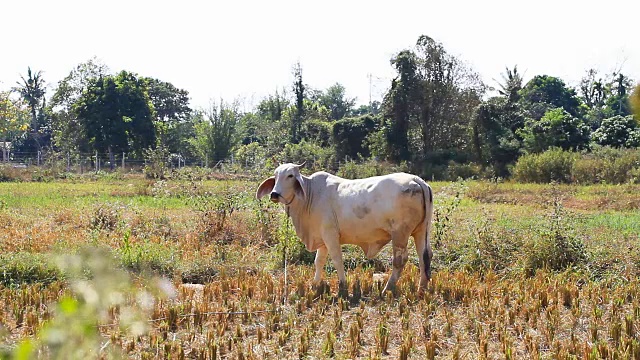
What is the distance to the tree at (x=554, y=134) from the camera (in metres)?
25.3

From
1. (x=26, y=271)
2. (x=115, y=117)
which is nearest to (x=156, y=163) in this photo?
(x=115, y=117)

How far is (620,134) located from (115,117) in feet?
78.4

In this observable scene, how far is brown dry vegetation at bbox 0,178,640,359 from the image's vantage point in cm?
465

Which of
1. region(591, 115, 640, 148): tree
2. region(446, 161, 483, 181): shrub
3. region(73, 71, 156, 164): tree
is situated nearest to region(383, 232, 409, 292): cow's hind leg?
region(446, 161, 483, 181): shrub

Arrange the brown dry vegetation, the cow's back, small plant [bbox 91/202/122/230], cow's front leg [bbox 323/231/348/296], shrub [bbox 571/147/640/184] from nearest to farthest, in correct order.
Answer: the brown dry vegetation, the cow's back, cow's front leg [bbox 323/231/348/296], small plant [bbox 91/202/122/230], shrub [bbox 571/147/640/184]

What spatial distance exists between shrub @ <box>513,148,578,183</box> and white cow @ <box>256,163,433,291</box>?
16.3 meters

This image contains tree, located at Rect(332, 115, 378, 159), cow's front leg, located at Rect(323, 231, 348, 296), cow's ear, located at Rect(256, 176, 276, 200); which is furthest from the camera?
tree, located at Rect(332, 115, 378, 159)

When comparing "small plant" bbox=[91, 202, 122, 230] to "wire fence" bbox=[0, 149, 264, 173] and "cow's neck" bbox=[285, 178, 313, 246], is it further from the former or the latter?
"wire fence" bbox=[0, 149, 264, 173]

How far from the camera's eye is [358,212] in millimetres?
6355

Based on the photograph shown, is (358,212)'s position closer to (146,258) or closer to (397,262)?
(397,262)

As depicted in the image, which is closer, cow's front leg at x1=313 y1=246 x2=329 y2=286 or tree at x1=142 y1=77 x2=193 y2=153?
cow's front leg at x1=313 y1=246 x2=329 y2=286

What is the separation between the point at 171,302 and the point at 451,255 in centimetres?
404

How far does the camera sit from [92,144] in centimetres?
3106

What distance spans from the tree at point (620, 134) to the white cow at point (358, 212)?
23.4m
